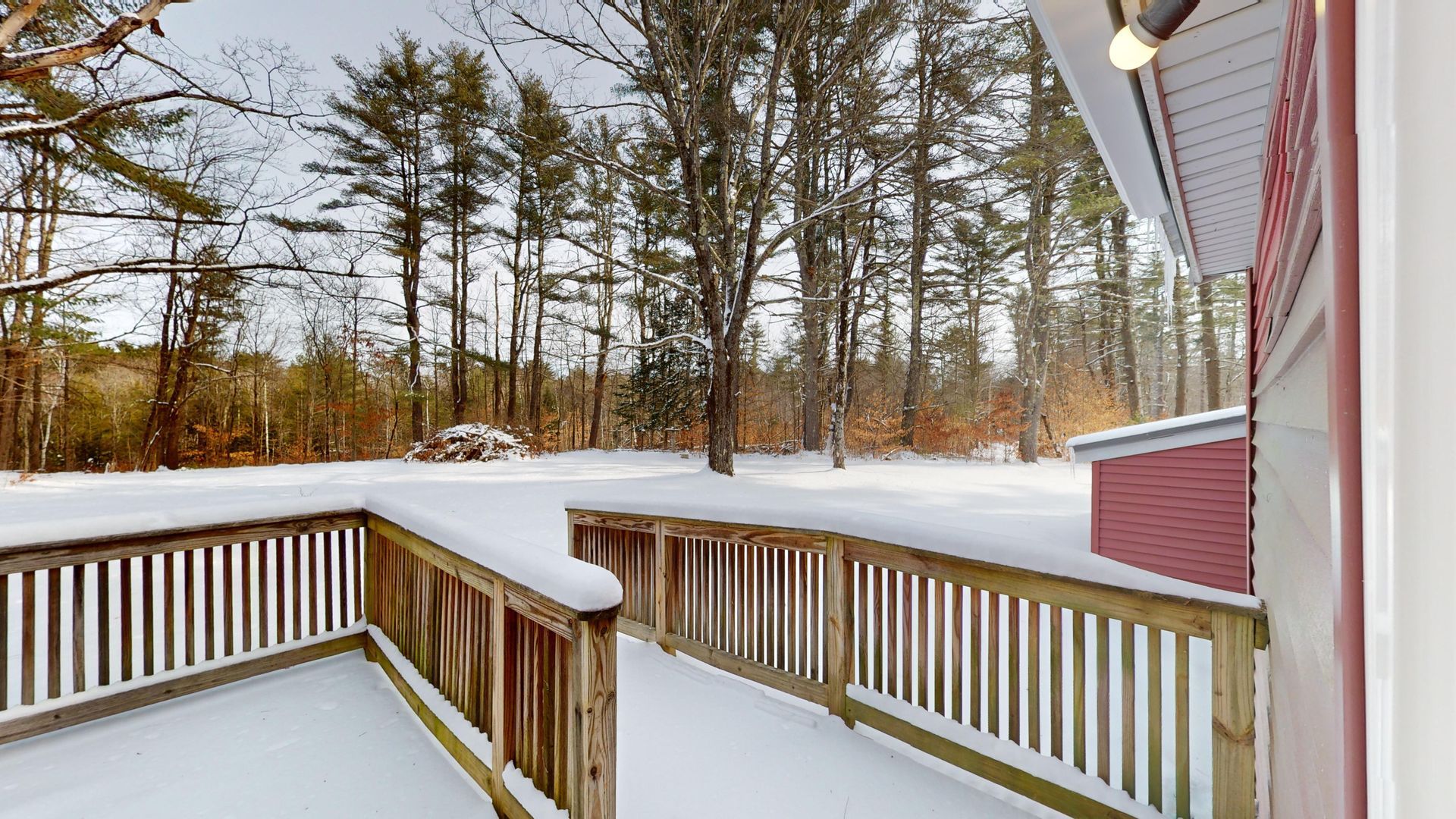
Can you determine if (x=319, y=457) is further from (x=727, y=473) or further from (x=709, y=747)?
(x=709, y=747)

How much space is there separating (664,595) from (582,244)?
28.8ft

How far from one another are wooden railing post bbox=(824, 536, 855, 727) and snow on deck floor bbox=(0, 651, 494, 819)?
5.05 ft

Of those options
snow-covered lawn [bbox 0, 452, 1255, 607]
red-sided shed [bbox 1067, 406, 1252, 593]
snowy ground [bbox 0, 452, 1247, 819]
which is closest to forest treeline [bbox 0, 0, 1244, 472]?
snow-covered lawn [bbox 0, 452, 1255, 607]

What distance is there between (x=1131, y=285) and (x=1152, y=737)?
17303 millimetres

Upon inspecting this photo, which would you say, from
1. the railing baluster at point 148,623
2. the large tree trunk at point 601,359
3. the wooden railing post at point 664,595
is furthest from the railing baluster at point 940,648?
the large tree trunk at point 601,359

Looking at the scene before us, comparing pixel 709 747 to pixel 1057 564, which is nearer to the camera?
pixel 1057 564

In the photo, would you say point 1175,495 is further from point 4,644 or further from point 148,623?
point 4,644

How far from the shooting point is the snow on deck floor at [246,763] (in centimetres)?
207

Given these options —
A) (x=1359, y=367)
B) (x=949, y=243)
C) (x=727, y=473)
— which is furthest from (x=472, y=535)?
(x=949, y=243)

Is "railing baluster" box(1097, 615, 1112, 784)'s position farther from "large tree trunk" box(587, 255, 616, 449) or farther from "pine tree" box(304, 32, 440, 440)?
"large tree trunk" box(587, 255, 616, 449)

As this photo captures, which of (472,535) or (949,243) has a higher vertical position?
(949,243)

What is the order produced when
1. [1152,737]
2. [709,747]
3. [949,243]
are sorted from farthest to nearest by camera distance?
[949,243], [709,747], [1152,737]

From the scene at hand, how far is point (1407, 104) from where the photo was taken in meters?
0.25

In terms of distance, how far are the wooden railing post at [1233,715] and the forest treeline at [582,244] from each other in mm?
2748
